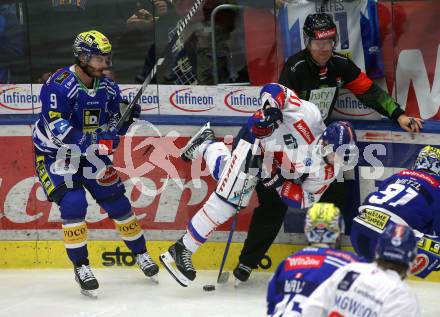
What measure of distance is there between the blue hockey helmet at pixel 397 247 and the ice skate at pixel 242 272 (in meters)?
2.49

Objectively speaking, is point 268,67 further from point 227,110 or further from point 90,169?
point 90,169

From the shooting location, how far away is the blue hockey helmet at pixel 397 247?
350cm

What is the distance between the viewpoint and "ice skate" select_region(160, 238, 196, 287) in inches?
230

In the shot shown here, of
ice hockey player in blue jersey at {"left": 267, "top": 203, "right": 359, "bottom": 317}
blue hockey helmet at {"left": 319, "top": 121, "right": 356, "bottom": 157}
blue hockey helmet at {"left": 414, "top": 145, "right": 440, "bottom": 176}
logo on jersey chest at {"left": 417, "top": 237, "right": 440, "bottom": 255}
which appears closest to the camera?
ice hockey player in blue jersey at {"left": 267, "top": 203, "right": 359, "bottom": 317}

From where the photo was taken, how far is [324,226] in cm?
372

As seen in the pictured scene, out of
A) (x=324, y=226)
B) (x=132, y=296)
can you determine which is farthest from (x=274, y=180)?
(x=324, y=226)

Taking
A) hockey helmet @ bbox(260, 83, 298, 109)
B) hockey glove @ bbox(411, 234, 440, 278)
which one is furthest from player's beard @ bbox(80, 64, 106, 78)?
hockey glove @ bbox(411, 234, 440, 278)

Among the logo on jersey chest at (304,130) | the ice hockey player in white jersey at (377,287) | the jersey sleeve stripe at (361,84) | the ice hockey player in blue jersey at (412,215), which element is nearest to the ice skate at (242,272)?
the logo on jersey chest at (304,130)

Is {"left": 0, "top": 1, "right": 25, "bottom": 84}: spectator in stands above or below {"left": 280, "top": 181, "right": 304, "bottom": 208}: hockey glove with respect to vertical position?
above

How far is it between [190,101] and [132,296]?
1.24 m

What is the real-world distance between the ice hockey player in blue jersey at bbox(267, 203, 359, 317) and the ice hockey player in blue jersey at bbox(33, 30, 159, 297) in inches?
88.5

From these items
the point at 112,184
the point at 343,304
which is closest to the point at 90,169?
the point at 112,184

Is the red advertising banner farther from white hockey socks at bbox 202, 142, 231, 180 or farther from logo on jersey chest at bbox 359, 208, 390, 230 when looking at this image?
logo on jersey chest at bbox 359, 208, 390, 230

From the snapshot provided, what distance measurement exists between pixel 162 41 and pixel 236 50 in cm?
45
